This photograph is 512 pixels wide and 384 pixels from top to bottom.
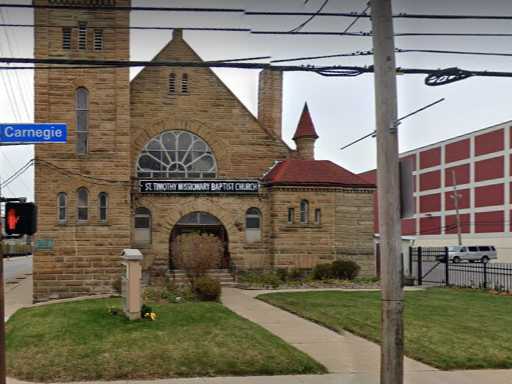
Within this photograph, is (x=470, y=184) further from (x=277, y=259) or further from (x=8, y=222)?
(x=8, y=222)

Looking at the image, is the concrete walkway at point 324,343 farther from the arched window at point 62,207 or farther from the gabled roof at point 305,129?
the gabled roof at point 305,129

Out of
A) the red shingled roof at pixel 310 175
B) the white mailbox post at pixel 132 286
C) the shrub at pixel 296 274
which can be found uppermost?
the red shingled roof at pixel 310 175

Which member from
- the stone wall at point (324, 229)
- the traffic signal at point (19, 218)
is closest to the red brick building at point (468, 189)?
the stone wall at point (324, 229)

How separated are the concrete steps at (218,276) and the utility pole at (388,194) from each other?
68.4 feet

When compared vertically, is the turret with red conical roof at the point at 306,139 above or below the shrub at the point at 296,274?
above

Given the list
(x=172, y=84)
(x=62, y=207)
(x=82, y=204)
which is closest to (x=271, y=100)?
(x=172, y=84)

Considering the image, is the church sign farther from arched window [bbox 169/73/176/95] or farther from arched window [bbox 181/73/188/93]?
arched window [bbox 181/73/188/93]

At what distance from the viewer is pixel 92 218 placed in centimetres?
2692

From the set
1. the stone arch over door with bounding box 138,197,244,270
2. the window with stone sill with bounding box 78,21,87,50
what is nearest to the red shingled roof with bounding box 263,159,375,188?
the stone arch over door with bounding box 138,197,244,270

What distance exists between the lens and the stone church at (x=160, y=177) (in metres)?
26.7

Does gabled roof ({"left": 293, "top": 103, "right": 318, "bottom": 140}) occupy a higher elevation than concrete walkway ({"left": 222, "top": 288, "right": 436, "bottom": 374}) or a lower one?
higher

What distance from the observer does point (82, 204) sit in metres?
27.1

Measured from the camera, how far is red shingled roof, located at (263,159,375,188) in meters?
31.4

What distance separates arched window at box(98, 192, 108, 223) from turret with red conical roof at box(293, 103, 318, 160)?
39.2ft
